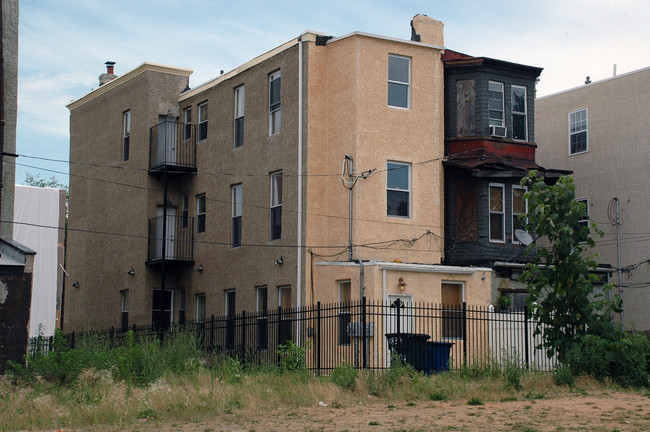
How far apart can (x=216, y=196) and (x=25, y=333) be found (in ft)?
38.3

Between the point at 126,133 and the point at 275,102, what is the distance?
8.64 m

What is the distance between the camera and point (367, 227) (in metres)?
25.5

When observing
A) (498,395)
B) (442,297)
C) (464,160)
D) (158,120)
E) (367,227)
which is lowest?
(498,395)

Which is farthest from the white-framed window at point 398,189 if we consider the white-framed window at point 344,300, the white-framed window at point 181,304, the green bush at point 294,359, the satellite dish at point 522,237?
the white-framed window at point 181,304

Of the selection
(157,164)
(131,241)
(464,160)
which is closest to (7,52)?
(157,164)

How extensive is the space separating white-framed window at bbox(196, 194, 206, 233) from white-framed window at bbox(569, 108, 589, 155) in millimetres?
14003

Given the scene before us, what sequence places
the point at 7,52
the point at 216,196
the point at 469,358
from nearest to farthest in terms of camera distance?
the point at 469,358 → the point at 7,52 → the point at 216,196

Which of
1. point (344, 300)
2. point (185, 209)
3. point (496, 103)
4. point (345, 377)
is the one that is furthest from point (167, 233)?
point (345, 377)

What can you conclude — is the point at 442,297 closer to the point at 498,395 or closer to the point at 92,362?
the point at 498,395

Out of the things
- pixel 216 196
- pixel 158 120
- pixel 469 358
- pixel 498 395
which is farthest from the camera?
pixel 158 120

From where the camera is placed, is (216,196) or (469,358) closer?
(469,358)

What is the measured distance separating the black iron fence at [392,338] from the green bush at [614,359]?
1.05 metres

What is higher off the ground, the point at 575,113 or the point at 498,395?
the point at 575,113

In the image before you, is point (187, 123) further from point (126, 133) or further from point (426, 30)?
point (426, 30)
